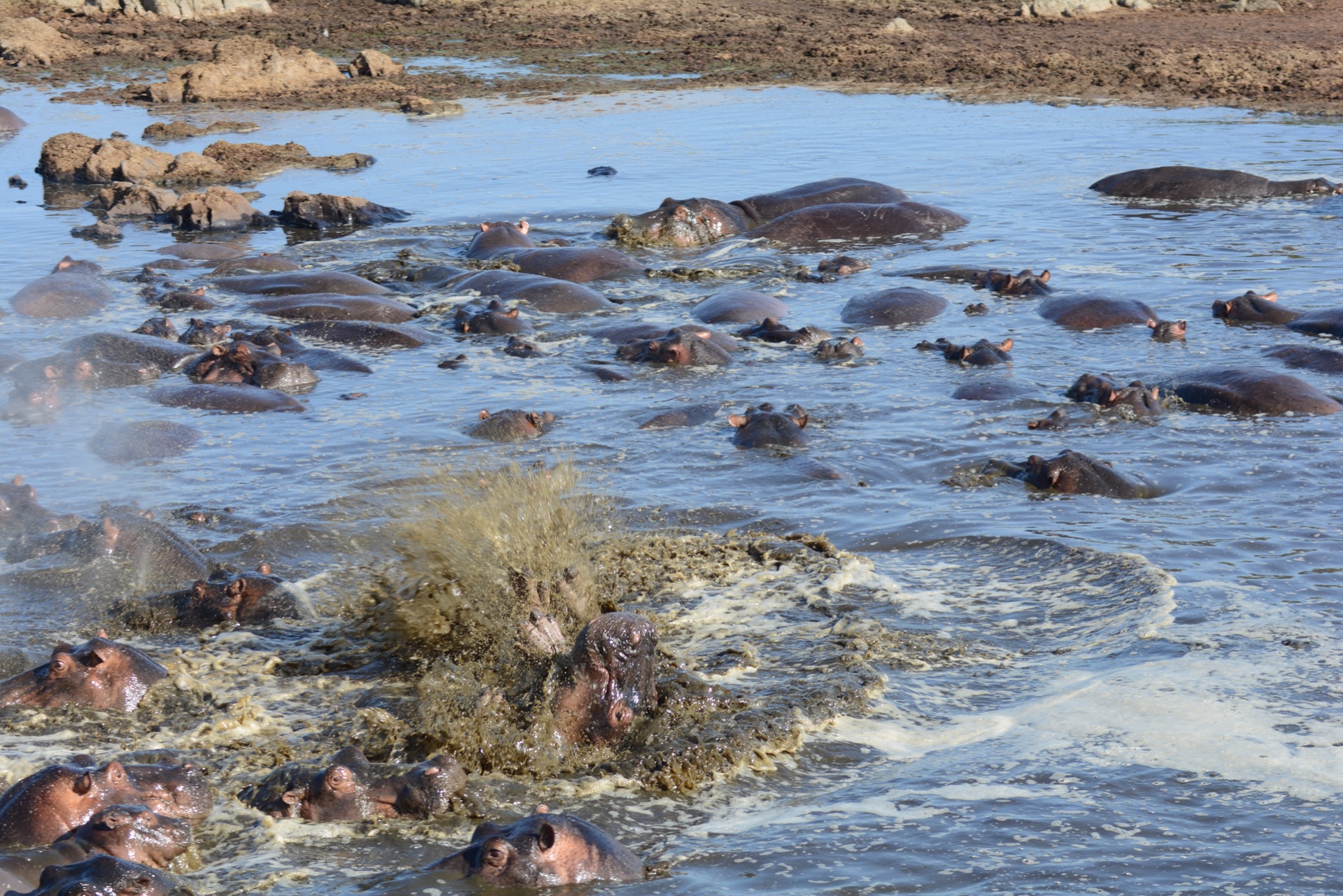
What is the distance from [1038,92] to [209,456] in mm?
18475

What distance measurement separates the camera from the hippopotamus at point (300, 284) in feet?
40.6

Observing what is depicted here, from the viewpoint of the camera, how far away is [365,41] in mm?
29922

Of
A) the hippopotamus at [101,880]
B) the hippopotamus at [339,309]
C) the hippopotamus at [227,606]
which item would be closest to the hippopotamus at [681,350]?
the hippopotamus at [339,309]

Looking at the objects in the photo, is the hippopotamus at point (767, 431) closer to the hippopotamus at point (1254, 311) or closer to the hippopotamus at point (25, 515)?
the hippopotamus at point (25, 515)

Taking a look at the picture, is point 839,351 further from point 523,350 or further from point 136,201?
point 136,201

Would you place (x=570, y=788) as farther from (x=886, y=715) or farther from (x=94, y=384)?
(x=94, y=384)

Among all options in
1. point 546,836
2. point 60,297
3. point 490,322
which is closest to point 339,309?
point 490,322

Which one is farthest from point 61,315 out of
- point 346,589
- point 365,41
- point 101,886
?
point 365,41

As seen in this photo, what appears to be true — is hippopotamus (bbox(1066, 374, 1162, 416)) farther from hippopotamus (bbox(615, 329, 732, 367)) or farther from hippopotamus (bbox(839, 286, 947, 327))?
hippopotamus (bbox(615, 329, 732, 367))

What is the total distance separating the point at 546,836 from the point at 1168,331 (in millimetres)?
8059

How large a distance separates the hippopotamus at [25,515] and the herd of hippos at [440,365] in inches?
0.5

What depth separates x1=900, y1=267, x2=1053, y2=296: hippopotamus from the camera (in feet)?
40.5

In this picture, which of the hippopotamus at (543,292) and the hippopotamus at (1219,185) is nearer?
the hippopotamus at (543,292)

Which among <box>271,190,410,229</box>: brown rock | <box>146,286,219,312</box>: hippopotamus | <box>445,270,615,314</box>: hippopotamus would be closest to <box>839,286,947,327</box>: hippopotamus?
<box>445,270,615,314</box>: hippopotamus
